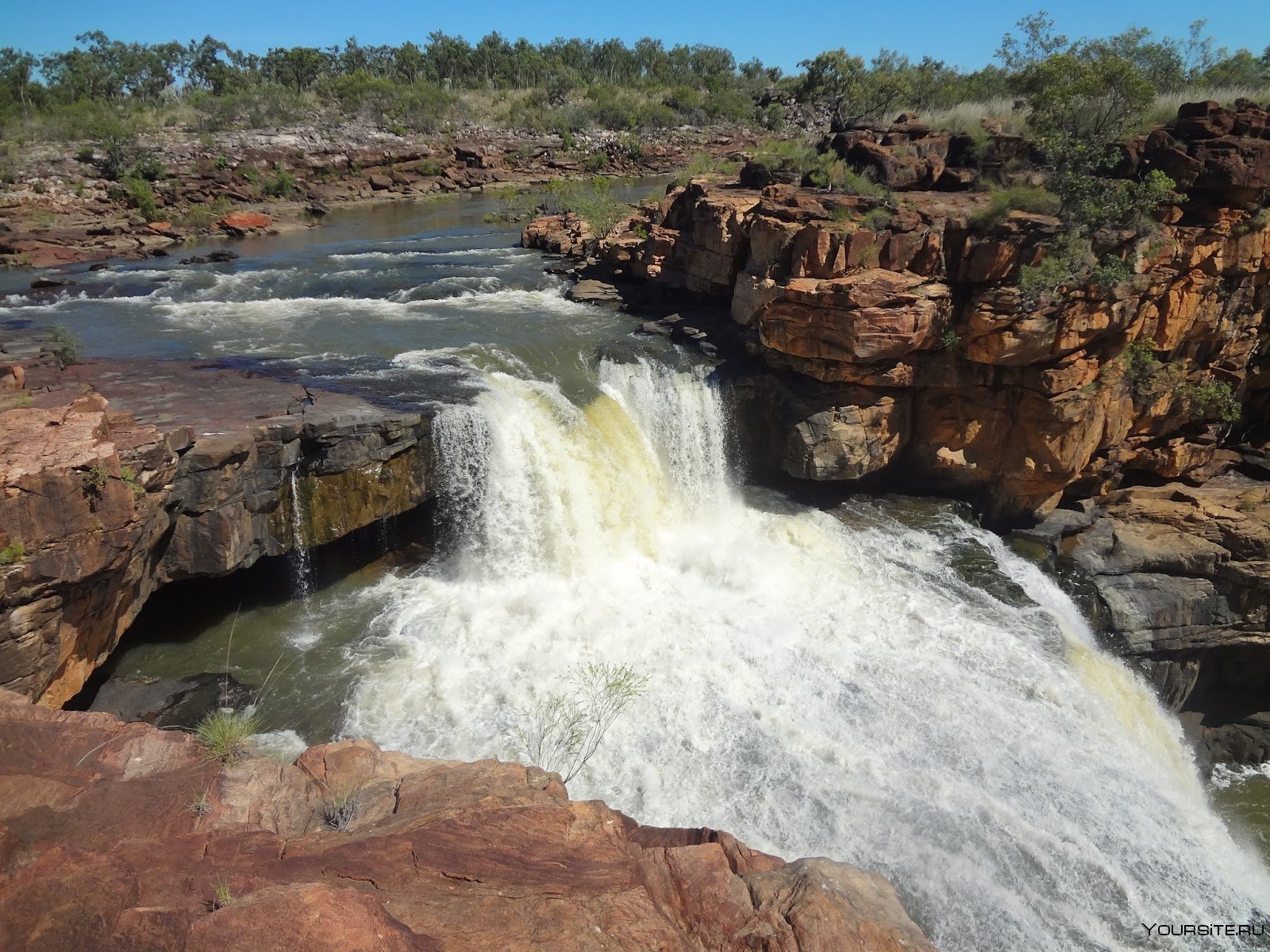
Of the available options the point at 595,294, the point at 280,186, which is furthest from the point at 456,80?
the point at 595,294

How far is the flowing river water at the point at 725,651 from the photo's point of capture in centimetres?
854

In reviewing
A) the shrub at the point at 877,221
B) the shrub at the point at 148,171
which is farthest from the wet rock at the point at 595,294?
the shrub at the point at 148,171

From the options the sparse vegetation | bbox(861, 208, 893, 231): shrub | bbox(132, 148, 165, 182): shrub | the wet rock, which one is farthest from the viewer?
bbox(132, 148, 165, 182): shrub

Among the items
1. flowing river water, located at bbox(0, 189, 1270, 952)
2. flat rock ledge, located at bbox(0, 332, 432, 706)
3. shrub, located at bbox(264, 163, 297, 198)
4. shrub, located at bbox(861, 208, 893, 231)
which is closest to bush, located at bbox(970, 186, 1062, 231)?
shrub, located at bbox(861, 208, 893, 231)

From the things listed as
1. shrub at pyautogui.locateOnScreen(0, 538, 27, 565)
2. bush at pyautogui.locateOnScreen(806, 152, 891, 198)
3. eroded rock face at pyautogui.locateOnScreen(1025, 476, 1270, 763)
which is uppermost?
bush at pyautogui.locateOnScreen(806, 152, 891, 198)

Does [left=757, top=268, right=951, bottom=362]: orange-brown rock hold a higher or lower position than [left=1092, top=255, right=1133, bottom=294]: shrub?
lower

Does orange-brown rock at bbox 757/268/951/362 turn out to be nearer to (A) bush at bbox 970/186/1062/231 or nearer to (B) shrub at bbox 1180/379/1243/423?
(A) bush at bbox 970/186/1062/231

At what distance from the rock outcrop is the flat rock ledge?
7052mm

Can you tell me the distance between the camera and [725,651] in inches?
429

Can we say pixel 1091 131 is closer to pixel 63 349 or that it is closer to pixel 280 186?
pixel 63 349

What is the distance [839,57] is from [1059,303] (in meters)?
18.5

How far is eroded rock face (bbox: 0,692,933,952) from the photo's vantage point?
3891 mm

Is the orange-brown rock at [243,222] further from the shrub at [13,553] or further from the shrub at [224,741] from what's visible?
the shrub at [224,741]

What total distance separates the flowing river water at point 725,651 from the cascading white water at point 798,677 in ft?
0.13
